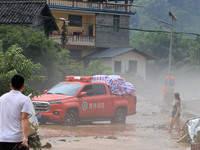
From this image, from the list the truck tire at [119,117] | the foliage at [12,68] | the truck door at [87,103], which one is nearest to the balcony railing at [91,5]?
the truck tire at [119,117]

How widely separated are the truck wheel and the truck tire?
2.62 meters

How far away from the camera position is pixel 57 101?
57.0ft

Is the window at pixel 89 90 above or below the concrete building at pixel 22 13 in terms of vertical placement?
below

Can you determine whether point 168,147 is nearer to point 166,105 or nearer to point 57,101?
point 57,101

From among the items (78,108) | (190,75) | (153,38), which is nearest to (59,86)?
(78,108)

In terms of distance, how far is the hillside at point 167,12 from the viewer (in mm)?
114875

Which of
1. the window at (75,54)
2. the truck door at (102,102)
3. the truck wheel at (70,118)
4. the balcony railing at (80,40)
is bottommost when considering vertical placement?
the truck wheel at (70,118)

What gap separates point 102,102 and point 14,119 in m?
12.6

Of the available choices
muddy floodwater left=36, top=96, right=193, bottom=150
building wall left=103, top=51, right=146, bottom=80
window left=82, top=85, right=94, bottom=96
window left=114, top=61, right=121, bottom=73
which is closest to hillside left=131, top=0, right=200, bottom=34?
building wall left=103, top=51, right=146, bottom=80

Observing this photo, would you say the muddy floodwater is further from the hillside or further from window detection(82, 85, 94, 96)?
the hillside

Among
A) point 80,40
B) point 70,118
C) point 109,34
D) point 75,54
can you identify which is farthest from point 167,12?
point 70,118

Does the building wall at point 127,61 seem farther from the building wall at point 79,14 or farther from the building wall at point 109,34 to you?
the building wall at point 79,14

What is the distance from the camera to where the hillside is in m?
115

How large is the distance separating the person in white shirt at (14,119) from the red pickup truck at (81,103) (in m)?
9.94
